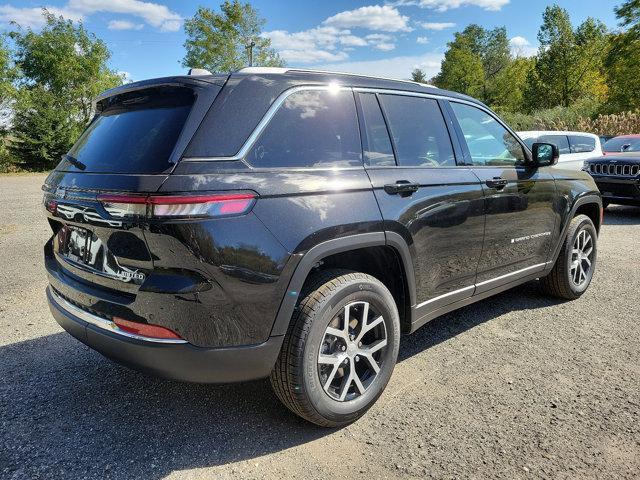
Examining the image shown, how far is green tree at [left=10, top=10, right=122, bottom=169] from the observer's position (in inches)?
958

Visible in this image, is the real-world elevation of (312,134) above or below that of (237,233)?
above

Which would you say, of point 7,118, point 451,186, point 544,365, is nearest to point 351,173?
point 451,186

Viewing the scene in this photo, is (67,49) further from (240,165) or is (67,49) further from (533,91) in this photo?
(533,91)

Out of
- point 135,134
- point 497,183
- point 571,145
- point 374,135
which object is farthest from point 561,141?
point 135,134

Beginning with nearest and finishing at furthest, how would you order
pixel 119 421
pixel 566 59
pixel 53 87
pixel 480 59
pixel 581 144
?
pixel 119 421 < pixel 581 144 < pixel 53 87 < pixel 566 59 < pixel 480 59

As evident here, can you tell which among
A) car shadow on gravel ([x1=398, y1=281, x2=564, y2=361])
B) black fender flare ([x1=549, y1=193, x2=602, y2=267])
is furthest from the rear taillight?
black fender flare ([x1=549, y1=193, x2=602, y2=267])

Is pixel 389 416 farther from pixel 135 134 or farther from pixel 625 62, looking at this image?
pixel 625 62

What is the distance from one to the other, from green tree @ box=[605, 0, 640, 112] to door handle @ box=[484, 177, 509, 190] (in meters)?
30.8

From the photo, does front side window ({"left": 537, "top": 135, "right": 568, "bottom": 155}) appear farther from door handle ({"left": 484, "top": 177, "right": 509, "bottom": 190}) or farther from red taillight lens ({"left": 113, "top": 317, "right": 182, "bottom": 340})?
red taillight lens ({"left": 113, "top": 317, "right": 182, "bottom": 340})

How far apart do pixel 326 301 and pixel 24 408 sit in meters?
1.95

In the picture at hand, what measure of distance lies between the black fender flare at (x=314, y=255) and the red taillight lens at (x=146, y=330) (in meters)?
0.48

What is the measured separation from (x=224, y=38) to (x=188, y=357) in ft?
117

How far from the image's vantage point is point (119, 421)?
2.71 m

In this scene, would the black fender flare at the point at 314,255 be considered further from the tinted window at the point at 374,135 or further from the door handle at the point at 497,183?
the door handle at the point at 497,183
